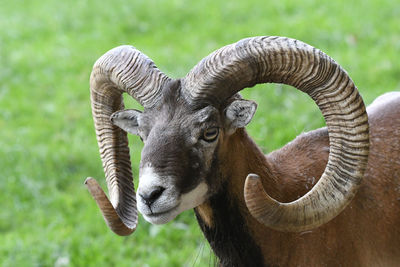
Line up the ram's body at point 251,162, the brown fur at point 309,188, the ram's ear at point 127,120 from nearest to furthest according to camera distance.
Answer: the ram's body at point 251,162 < the brown fur at point 309,188 < the ram's ear at point 127,120

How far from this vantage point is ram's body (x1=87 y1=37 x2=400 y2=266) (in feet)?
15.3

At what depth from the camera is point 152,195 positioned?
457 cm

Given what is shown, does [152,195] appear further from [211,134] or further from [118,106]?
[118,106]

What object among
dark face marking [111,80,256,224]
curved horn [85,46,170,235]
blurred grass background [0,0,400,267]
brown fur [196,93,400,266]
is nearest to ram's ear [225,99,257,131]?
dark face marking [111,80,256,224]

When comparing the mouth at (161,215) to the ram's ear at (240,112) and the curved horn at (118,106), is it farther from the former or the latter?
the ram's ear at (240,112)

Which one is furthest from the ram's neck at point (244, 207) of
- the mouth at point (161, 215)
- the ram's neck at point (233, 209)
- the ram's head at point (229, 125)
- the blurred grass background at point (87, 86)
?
the blurred grass background at point (87, 86)

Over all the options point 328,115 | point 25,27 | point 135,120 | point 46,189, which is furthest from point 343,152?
point 25,27

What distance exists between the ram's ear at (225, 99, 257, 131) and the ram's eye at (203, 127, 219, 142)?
161 mm

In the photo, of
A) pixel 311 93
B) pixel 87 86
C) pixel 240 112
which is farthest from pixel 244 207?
pixel 87 86

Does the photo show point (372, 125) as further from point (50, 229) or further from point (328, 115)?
point (50, 229)

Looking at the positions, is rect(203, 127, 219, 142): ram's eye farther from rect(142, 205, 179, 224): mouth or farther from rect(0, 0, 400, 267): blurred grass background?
rect(0, 0, 400, 267): blurred grass background

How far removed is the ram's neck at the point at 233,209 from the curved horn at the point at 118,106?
0.66 metres

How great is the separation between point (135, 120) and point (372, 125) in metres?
1.91

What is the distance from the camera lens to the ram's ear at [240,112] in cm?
490
